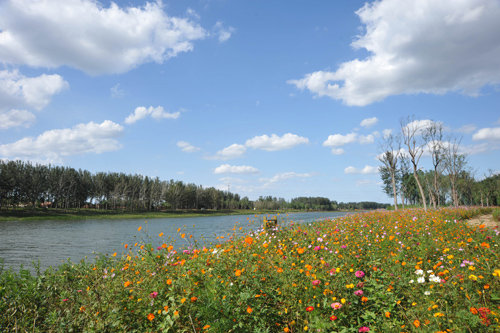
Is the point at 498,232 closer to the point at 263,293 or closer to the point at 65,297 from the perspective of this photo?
the point at 263,293

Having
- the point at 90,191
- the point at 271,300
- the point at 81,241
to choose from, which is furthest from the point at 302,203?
the point at 271,300

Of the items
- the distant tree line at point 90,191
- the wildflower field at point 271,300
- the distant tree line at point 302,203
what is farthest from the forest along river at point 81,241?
the distant tree line at point 302,203

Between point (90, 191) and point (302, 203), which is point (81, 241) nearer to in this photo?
point (90, 191)

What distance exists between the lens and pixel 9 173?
197 ft

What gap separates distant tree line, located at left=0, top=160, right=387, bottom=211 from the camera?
6144 centimetres

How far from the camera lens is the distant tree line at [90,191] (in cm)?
6144

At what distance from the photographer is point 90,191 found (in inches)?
3108

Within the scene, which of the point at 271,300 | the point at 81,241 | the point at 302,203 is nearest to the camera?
the point at 271,300

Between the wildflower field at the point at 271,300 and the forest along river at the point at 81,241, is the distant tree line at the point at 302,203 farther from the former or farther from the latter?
the wildflower field at the point at 271,300

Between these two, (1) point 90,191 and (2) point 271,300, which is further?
(1) point 90,191

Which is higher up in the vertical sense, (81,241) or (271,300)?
(271,300)

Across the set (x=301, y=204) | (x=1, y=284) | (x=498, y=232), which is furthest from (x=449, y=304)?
(x=301, y=204)

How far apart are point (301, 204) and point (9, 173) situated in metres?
135

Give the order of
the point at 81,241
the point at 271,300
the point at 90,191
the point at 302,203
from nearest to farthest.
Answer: the point at 271,300 < the point at 81,241 < the point at 90,191 < the point at 302,203
